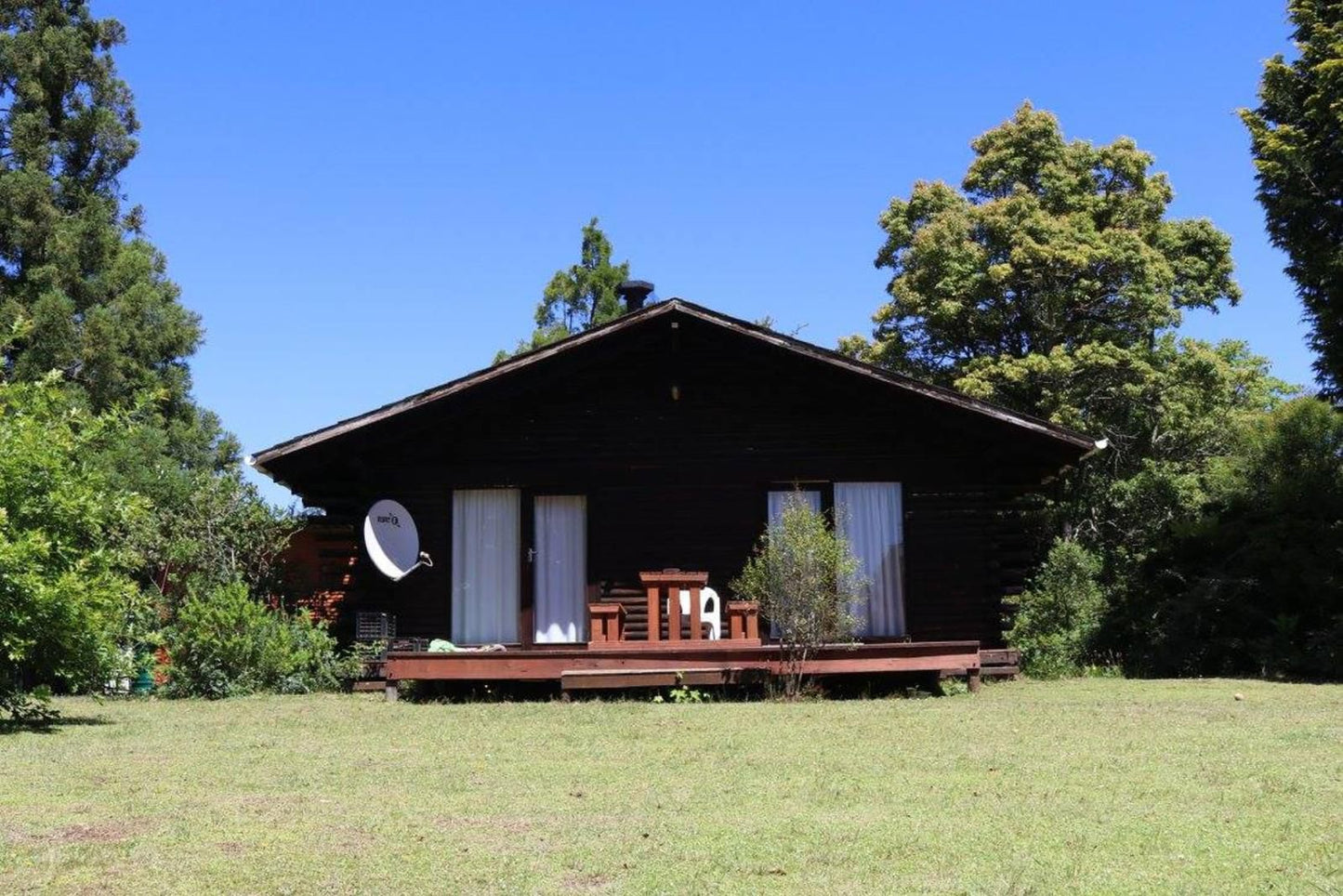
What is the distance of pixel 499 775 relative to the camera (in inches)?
351


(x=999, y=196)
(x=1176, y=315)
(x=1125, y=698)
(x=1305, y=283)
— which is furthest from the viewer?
(x=999, y=196)

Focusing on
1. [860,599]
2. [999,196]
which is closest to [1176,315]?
[999,196]

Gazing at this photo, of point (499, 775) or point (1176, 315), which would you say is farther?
point (1176, 315)

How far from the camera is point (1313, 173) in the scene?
18.2 meters

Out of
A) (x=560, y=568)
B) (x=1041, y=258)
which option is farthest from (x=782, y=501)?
(x=1041, y=258)

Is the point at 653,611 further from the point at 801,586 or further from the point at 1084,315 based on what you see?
the point at 1084,315

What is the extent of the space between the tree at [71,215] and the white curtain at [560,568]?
52.3 ft

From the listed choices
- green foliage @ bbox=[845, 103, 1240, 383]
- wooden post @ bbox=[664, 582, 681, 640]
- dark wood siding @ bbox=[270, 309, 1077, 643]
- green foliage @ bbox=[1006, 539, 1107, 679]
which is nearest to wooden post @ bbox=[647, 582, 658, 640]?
wooden post @ bbox=[664, 582, 681, 640]

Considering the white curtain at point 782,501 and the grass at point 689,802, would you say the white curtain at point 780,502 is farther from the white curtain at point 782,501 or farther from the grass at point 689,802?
the grass at point 689,802

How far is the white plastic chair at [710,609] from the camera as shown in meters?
16.6

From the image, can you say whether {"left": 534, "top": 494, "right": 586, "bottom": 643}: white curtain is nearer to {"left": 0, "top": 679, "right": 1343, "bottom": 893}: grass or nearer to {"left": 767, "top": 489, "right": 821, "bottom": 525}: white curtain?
{"left": 767, "top": 489, "right": 821, "bottom": 525}: white curtain

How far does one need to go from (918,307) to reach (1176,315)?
5180mm

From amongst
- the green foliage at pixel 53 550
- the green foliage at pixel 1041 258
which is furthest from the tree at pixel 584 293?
the green foliage at pixel 53 550

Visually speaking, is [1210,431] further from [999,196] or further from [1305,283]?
[1305,283]
